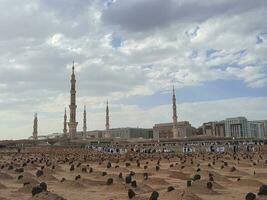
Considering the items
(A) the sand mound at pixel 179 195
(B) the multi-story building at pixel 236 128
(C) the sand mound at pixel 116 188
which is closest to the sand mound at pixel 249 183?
(A) the sand mound at pixel 179 195

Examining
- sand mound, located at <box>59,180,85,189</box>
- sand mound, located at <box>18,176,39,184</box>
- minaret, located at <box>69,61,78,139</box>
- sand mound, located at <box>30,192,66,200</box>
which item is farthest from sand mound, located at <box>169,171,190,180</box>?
minaret, located at <box>69,61,78,139</box>

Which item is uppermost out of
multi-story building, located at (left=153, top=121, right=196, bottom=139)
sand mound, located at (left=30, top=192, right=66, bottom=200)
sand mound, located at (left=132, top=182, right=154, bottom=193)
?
multi-story building, located at (left=153, top=121, right=196, bottom=139)

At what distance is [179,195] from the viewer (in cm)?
1953

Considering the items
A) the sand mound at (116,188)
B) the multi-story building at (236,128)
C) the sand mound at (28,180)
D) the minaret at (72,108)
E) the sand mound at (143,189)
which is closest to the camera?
the sand mound at (143,189)

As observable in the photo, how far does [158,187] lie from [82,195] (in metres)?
5.59

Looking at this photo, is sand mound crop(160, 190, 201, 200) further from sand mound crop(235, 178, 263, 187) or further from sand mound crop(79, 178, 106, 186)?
sand mound crop(235, 178, 263, 187)

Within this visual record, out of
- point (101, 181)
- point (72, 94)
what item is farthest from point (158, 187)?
point (72, 94)

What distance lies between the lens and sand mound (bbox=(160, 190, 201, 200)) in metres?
19.0

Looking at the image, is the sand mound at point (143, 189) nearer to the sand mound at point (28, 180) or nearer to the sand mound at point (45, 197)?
the sand mound at point (45, 197)

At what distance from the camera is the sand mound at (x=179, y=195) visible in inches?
749

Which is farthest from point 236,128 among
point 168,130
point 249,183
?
point 249,183

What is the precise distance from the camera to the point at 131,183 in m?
25.3

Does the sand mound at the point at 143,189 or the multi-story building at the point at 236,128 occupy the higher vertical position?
the multi-story building at the point at 236,128

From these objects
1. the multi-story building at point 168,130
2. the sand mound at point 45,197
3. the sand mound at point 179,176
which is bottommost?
the sand mound at point 179,176
